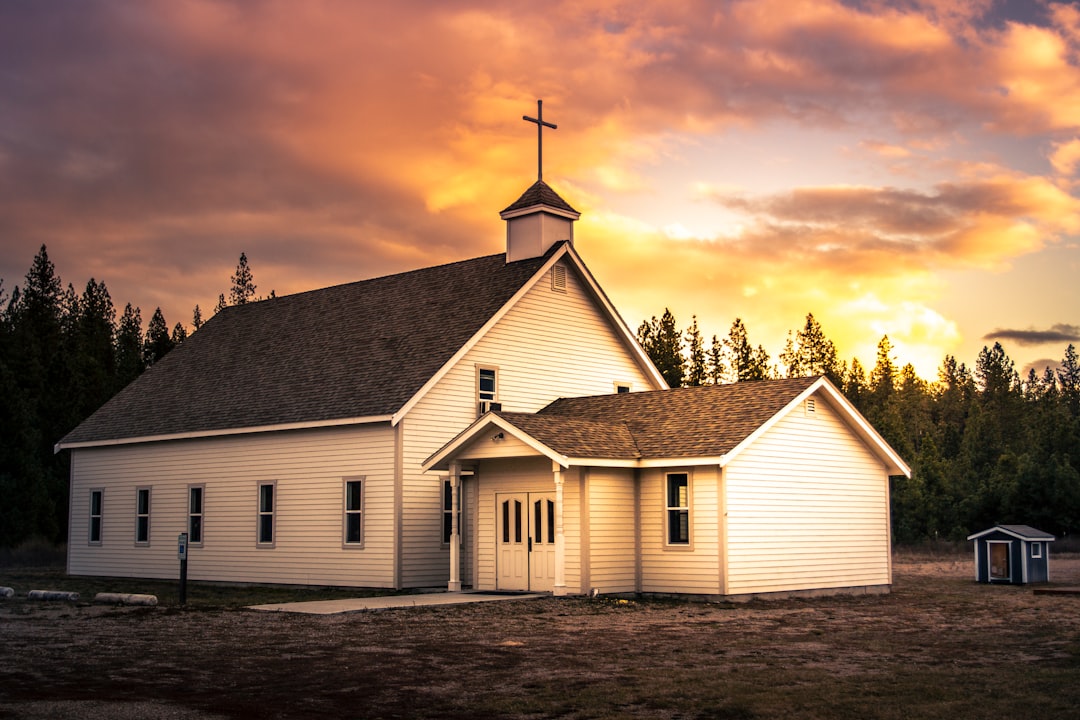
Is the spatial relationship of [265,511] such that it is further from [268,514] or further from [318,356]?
[318,356]

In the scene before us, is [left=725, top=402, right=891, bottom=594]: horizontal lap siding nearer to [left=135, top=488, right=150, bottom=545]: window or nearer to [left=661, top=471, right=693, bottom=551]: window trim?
[left=661, top=471, right=693, bottom=551]: window trim

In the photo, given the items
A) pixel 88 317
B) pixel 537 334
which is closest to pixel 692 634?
pixel 537 334

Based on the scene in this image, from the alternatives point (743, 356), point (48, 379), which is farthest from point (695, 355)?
point (48, 379)

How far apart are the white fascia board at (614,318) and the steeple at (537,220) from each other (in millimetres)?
776

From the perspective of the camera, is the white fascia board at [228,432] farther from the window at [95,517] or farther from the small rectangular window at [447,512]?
the small rectangular window at [447,512]

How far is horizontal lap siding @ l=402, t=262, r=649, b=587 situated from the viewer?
2848 cm

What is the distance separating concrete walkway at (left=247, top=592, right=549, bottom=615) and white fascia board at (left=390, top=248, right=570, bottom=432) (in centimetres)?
438

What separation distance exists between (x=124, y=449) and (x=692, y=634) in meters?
24.0

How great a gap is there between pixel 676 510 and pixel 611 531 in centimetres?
147

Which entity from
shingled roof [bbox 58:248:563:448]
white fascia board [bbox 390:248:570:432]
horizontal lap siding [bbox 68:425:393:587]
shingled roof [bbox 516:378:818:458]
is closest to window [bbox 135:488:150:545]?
horizontal lap siding [bbox 68:425:393:587]

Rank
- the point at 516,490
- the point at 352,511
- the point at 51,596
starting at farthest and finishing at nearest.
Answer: the point at 352,511 → the point at 516,490 → the point at 51,596

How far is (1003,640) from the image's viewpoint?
17.3 m

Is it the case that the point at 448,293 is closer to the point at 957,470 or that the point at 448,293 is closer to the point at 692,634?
the point at 692,634

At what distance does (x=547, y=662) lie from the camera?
1491 centimetres
